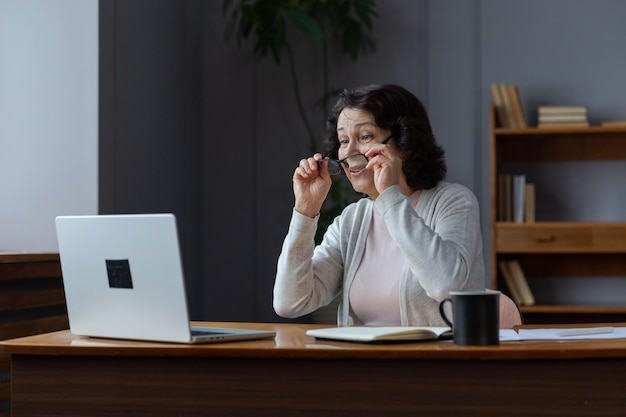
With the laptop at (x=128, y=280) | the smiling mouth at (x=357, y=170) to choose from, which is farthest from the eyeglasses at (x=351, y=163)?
the laptop at (x=128, y=280)

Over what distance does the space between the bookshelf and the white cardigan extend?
2032 millimetres

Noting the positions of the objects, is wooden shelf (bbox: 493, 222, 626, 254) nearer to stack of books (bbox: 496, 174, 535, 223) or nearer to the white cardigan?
stack of books (bbox: 496, 174, 535, 223)

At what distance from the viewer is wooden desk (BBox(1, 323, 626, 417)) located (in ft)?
4.87

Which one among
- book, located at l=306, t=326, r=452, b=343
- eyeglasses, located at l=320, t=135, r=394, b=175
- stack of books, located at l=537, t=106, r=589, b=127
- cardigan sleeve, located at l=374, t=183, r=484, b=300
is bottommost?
book, located at l=306, t=326, r=452, b=343

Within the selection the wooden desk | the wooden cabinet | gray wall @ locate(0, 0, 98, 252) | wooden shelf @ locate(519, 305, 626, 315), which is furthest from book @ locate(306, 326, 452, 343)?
wooden shelf @ locate(519, 305, 626, 315)

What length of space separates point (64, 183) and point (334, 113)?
1.48 meters

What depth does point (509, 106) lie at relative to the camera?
4.30 m

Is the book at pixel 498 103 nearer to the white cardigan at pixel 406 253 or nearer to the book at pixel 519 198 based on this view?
the book at pixel 519 198

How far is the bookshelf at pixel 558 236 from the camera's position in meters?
4.18

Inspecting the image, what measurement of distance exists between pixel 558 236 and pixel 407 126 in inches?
84.8

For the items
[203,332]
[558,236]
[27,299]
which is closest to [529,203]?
[558,236]

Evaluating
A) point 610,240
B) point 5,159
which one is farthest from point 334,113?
point 610,240

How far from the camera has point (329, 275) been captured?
7.52 ft

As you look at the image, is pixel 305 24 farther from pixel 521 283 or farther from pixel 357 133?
pixel 357 133
